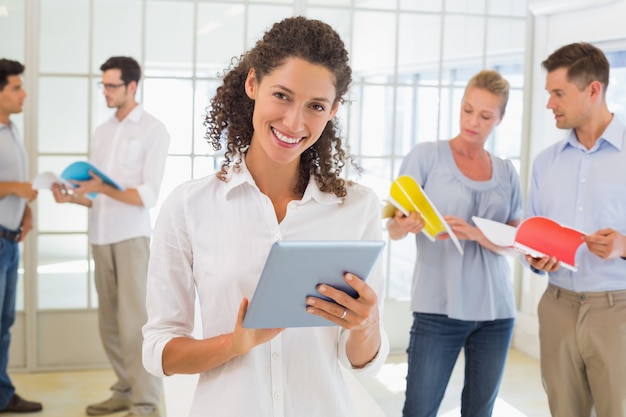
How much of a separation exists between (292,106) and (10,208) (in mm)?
3134

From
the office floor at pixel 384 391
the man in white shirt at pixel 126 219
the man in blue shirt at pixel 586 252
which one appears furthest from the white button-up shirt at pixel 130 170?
the man in blue shirt at pixel 586 252

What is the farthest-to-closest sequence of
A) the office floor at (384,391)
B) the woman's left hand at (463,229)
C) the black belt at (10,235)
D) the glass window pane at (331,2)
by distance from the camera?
1. the glass window pane at (331,2)
2. the office floor at (384,391)
3. the black belt at (10,235)
4. the woman's left hand at (463,229)

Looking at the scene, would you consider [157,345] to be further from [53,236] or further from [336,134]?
[53,236]

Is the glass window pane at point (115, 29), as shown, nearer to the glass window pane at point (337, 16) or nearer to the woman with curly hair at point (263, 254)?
the glass window pane at point (337, 16)

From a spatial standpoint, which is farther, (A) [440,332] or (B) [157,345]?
(A) [440,332]

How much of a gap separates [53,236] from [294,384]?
3786mm

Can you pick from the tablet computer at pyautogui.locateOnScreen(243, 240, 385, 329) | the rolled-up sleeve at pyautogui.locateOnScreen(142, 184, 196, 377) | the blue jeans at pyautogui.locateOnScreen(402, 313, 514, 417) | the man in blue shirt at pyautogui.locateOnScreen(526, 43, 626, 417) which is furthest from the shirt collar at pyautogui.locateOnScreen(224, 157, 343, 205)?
the blue jeans at pyautogui.locateOnScreen(402, 313, 514, 417)

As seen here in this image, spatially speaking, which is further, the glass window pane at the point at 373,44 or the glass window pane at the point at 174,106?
the glass window pane at the point at 373,44

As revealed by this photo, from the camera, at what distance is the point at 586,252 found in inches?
118

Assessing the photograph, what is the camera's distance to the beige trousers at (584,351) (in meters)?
2.89

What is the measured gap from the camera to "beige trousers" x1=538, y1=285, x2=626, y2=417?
289cm

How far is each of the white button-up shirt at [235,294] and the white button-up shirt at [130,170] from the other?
2746 millimetres

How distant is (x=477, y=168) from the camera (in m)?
3.28

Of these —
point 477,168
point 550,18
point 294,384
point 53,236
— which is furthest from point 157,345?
point 550,18
